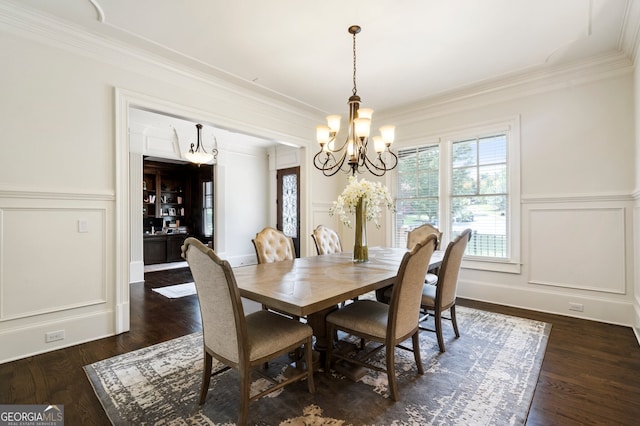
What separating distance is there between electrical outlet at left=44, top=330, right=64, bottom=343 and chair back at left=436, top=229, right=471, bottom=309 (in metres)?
3.30

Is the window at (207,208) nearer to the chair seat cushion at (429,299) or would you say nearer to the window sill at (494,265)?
the window sill at (494,265)

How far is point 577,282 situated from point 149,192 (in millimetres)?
8460

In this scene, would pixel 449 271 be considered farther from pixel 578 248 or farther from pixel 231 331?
pixel 578 248

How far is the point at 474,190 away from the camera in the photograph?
4211mm

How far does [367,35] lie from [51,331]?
3.89 m

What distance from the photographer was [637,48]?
284cm

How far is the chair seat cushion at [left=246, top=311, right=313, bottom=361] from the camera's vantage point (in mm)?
1696

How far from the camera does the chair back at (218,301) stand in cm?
157

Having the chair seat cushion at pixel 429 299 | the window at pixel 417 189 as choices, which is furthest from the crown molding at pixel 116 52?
the chair seat cushion at pixel 429 299

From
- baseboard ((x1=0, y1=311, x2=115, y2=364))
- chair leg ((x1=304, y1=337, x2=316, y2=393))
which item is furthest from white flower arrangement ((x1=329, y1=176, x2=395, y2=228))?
baseboard ((x1=0, y1=311, x2=115, y2=364))

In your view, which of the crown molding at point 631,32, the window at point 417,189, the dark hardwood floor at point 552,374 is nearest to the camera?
the dark hardwood floor at point 552,374

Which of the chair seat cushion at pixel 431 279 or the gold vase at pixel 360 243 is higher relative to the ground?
the gold vase at pixel 360 243

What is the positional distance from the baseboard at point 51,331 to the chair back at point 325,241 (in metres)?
2.21

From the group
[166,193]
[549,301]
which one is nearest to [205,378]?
[549,301]
